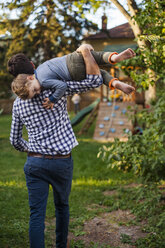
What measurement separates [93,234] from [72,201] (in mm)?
1104

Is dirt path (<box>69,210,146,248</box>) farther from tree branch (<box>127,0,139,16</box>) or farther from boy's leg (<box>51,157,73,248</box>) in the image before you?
tree branch (<box>127,0,139,16</box>)

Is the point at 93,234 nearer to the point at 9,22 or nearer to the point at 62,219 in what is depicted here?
the point at 62,219

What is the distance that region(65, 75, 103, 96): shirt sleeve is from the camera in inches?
89.8

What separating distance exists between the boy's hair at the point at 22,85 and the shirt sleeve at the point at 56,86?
120mm

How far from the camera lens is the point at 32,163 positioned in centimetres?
246

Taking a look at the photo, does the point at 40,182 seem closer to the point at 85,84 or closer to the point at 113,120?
the point at 85,84

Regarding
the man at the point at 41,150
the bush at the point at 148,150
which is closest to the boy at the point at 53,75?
the man at the point at 41,150

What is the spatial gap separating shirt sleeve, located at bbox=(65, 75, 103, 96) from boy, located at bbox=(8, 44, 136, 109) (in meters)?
0.03

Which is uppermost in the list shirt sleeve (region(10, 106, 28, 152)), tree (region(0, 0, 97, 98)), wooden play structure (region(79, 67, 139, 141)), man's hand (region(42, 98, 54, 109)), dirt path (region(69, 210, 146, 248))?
tree (region(0, 0, 97, 98))

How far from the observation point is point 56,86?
7.38 ft

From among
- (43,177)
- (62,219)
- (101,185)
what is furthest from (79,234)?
(101,185)

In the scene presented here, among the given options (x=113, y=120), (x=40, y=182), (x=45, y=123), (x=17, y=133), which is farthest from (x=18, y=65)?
(x=113, y=120)

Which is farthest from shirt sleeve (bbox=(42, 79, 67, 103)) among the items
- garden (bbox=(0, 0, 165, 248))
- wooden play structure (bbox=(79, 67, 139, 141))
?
wooden play structure (bbox=(79, 67, 139, 141))

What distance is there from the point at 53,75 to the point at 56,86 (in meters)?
0.10
